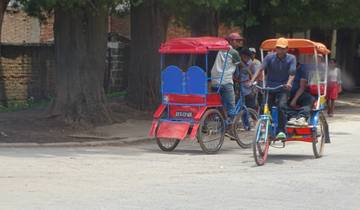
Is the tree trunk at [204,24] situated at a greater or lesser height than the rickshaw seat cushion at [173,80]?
greater

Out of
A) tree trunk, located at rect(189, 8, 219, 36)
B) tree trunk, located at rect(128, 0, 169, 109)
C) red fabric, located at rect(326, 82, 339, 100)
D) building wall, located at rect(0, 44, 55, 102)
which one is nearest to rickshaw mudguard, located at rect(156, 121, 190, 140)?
tree trunk, located at rect(128, 0, 169, 109)

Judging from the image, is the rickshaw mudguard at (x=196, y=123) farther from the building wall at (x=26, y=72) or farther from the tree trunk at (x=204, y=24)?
the building wall at (x=26, y=72)

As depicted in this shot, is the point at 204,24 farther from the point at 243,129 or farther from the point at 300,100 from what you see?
the point at 300,100

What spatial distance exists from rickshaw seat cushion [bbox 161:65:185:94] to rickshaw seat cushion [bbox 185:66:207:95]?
0.43ft

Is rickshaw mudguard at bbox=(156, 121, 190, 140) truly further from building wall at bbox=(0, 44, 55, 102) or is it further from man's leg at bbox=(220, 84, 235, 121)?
building wall at bbox=(0, 44, 55, 102)

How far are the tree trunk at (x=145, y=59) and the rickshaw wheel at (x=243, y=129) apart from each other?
195 inches

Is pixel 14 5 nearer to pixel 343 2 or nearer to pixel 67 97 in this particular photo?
pixel 67 97

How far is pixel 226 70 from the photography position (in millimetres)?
12688

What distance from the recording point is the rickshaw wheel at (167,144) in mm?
12623

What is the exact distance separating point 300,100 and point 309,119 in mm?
393

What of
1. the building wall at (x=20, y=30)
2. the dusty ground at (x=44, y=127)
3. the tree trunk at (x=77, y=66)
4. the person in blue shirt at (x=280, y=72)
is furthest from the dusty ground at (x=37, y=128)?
the building wall at (x=20, y=30)

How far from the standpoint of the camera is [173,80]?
12.5 meters

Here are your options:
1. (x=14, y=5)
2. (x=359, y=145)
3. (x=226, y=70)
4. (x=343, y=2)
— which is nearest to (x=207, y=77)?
(x=226, y=70)

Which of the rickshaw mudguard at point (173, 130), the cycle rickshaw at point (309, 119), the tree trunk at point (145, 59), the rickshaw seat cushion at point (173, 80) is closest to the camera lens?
the cycle rickshaw at point (309, 119)
